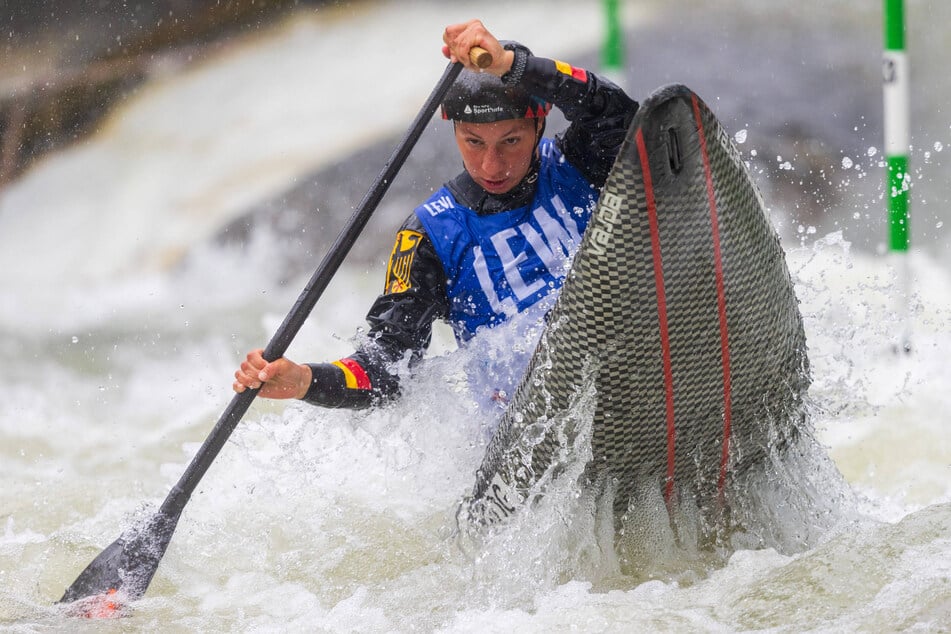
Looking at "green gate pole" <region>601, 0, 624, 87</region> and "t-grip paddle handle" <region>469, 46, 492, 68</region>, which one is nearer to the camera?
"t-grip paddle handle" <region>469, 46, 492, 68</region>

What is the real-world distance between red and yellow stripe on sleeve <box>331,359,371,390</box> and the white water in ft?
0.61

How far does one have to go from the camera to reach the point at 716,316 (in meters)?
2.28

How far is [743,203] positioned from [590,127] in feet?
1.60

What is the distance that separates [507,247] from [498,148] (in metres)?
0.25

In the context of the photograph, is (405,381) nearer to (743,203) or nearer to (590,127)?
(590,127)

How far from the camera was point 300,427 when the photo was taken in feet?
9.67

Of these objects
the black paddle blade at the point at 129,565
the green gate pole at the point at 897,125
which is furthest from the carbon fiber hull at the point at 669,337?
the green gate pole at the point at 897,125

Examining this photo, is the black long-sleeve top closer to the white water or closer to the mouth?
the mouth

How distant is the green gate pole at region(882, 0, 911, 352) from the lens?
13.8 ft

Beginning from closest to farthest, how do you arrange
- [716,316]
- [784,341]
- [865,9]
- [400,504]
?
1. [716,316]
2. [784,341]
3. [400,504]
4. [865,9]

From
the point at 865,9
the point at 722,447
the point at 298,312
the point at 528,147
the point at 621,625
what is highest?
the point at 865,9

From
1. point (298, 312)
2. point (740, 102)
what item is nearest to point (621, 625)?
point (298, 312)

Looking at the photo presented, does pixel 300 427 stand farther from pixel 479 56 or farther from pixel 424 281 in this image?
pixel 479 56

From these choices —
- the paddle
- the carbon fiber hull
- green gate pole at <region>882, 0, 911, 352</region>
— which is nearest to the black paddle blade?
the paddle
